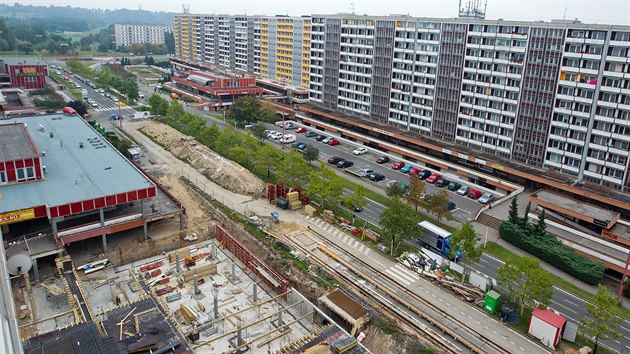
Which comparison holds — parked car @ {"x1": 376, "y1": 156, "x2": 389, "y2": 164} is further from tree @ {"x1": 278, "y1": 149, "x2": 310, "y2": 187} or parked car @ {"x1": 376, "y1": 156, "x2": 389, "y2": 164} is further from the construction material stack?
the construction material stack

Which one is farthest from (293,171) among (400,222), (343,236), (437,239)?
(437,239)

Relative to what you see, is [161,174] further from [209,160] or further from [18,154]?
[18,154]

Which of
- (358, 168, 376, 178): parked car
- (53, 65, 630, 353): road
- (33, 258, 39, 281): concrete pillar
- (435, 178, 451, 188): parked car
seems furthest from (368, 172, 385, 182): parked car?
(33, 258, 39, 281): concrete pillar

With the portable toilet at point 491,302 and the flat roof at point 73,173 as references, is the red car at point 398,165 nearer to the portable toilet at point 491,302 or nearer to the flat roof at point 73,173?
the portable toilet at point 491,302

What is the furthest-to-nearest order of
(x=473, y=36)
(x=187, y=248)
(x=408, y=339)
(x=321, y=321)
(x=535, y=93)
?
1. (x=473, y=36)
2. (x=535, y=93)
3. (x=187, y=248)
4. (x=321, y=321)
5. (x=408, y=339)

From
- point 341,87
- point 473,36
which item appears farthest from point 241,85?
point 473,36

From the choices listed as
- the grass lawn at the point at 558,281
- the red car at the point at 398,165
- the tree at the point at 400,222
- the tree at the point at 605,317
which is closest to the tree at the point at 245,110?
the red car at the point at 398,165
